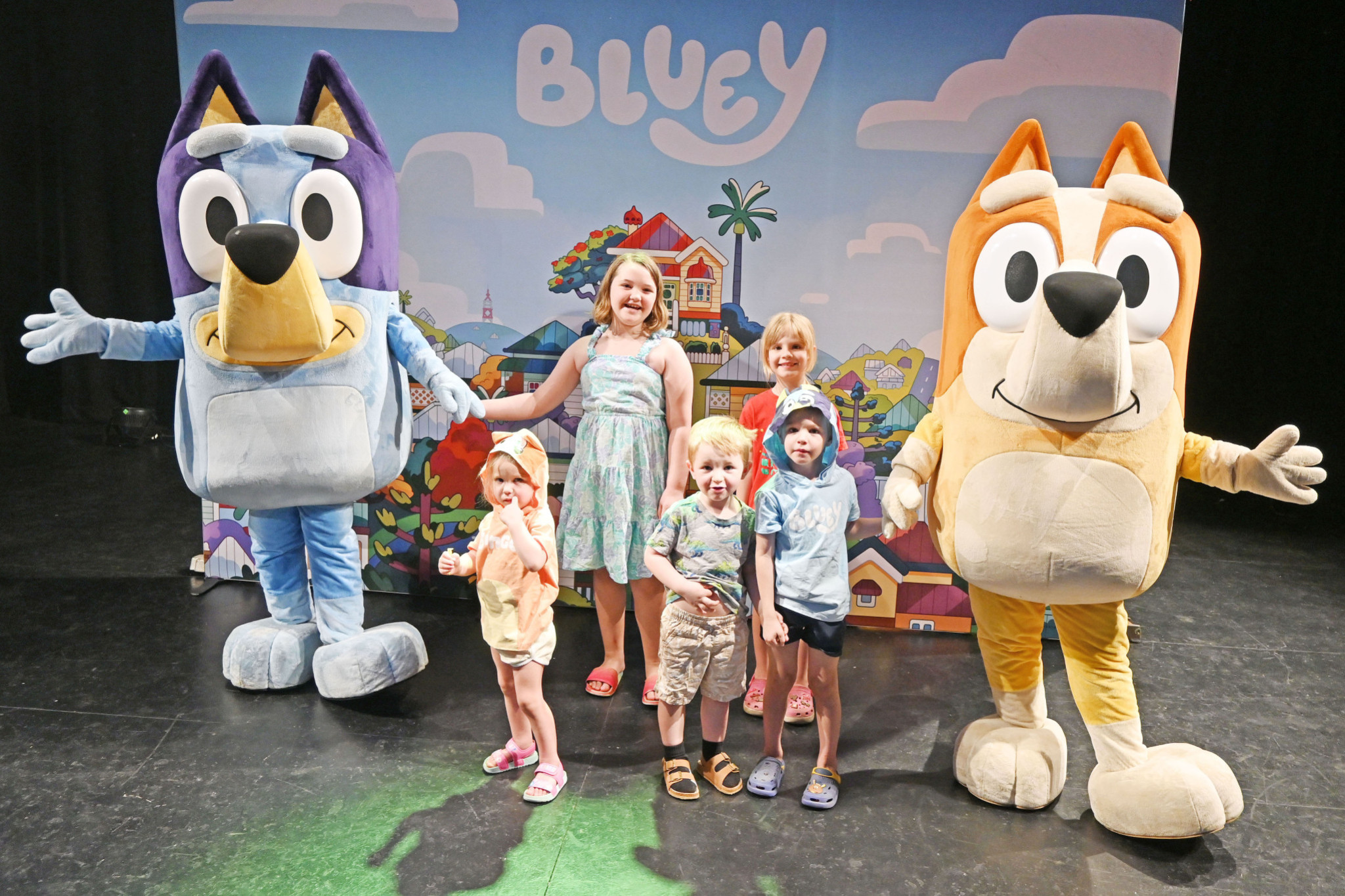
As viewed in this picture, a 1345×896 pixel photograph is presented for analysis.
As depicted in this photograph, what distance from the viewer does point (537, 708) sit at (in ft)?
8.70

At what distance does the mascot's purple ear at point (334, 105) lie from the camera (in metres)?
3.01

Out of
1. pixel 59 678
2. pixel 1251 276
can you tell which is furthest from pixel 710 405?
pixel 1251 276

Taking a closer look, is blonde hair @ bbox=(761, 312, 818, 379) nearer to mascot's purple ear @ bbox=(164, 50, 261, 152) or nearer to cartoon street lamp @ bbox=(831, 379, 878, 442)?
cartoon street lamp @ bbox=(831, 379, 878, 442)

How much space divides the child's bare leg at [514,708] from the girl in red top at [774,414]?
0.75 m

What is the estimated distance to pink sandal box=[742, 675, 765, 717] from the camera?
3.20 metres

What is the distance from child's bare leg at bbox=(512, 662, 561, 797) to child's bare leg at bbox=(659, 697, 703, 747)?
31 centimetres

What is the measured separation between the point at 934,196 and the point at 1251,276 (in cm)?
313

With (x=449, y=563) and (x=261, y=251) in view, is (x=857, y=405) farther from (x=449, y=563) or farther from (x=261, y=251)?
(x=261, y=251)

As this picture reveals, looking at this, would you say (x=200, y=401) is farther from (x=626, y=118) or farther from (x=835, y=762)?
(x=835, y=762)

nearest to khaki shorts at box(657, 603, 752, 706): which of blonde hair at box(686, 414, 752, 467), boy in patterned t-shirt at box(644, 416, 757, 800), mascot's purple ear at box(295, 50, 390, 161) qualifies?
boy in patterned t-shirt at box(644, 416, 757, 800)

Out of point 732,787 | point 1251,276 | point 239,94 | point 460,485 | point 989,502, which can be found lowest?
point 732,787

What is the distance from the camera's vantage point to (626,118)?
12.3ft

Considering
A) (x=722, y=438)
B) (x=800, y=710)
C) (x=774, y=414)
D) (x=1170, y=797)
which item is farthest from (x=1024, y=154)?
(x=800, y=710)

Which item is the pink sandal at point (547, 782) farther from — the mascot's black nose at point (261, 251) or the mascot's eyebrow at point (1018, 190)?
the mascot's eyebrow at point (1018, 190)
